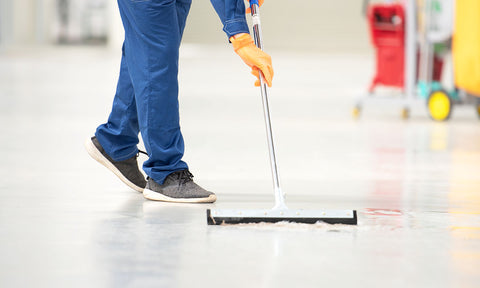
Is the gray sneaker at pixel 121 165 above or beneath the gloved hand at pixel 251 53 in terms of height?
beneath

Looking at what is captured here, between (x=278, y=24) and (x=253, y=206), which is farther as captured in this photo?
(x=278, y=24)

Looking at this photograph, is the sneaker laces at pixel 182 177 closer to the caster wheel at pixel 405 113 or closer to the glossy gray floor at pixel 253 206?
the glossy gray floor at pixel 253 206

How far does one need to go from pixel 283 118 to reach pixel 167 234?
126 inches

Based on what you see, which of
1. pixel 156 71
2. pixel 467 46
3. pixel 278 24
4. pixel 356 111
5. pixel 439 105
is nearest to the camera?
pixel 156 71

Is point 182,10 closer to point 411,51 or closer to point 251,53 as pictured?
point 251,53

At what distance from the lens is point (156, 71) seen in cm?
215

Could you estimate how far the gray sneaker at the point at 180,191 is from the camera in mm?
2232

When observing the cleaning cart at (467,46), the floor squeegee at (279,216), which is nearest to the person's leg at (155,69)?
the floor squeegee at (279,216)

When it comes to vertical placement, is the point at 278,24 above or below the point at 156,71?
above

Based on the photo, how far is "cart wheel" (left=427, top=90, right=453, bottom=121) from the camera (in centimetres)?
491

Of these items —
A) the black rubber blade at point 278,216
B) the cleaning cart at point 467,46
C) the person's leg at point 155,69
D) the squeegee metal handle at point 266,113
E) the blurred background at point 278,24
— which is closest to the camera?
the black rubber blade at point 278,216

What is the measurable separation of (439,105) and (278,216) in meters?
3.30

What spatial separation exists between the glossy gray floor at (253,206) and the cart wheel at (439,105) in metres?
0.09

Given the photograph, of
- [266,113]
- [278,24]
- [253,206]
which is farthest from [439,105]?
[278,24]
